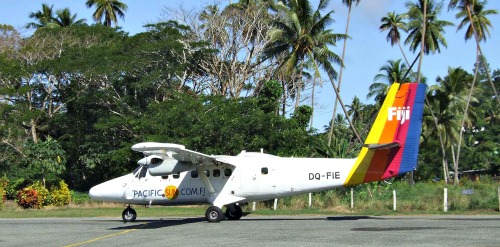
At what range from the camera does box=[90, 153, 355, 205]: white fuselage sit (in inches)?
942

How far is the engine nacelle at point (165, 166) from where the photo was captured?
24766 millimetres

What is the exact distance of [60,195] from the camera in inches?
1703

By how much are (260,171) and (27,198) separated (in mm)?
21395

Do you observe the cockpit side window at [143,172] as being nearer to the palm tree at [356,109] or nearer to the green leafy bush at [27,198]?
the green leafy bush at [27,198]

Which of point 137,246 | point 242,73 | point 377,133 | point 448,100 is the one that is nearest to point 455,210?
point 377,133

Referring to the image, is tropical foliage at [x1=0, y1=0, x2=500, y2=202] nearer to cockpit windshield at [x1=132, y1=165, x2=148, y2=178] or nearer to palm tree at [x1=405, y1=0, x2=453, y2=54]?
palm tree at [x1=405, y1=0, x2=453, y2=54]

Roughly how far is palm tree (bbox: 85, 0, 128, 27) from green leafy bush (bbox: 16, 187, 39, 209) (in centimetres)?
3772

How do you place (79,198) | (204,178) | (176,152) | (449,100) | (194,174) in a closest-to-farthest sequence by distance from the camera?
(176,152) < (204,178) < (194,174) < (79,198) < (449,100)

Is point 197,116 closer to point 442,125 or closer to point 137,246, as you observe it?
point 137,246

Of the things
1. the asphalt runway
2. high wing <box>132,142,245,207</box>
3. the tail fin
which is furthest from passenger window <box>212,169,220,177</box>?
the tail fin

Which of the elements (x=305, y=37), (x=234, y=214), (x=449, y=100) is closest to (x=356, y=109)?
(x=449, y=100)

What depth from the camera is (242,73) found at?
5725 cm

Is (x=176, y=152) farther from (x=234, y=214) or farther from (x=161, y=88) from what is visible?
(x=161, y=88)

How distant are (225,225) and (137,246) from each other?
236 inches
